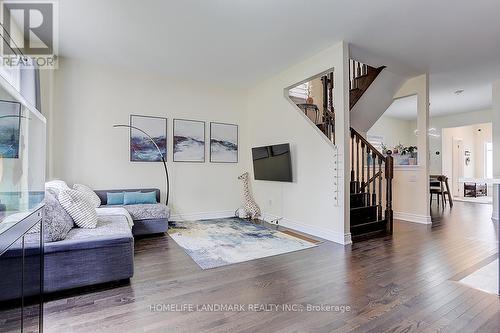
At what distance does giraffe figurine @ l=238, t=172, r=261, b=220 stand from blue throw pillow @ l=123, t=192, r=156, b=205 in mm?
1880

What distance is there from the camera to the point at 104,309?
6.40ft

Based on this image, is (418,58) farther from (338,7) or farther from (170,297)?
(170,297)

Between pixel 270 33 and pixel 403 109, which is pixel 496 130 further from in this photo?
pixel 270 33

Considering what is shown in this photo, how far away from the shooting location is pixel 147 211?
4.03 m

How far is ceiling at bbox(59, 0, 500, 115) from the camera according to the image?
2908mm

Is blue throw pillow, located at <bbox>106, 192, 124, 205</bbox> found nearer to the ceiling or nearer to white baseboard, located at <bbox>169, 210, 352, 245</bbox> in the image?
white baseboard, located at <bbox>169, 210, 352, 245</bbox>

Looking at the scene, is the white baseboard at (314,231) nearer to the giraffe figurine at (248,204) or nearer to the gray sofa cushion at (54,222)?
the giraffe figurine at (248,204)

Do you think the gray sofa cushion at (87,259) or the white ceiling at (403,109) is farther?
the white ceiling at (403,109)

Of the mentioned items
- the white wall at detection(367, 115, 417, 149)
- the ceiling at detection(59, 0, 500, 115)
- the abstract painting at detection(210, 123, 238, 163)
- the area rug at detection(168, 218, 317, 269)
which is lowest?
the area rug at detection(168, 218, 317, 269)

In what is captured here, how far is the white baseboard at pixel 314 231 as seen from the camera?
12.2 feet

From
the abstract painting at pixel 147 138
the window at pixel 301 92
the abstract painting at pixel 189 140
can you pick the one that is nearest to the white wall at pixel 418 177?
the window at pixel 301 92

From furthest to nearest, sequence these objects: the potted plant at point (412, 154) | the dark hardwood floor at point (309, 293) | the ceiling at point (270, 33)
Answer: the potted plant at point (412, 154), the ceiling at point (270, 33), the dark hardwood floor at point (309, 293)

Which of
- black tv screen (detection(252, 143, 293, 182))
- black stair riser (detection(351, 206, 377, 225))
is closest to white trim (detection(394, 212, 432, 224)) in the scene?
black stair riser (detection(351, 206, 377, 225))

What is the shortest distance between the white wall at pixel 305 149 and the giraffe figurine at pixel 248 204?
14 cm
